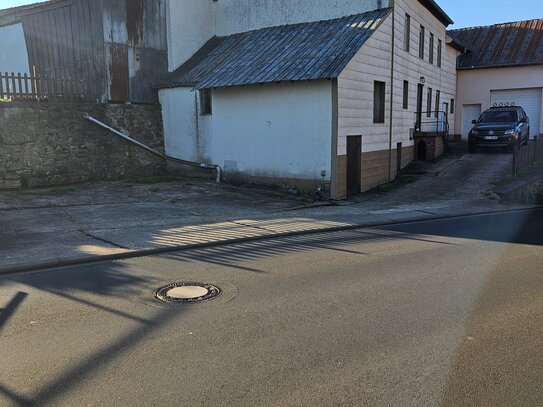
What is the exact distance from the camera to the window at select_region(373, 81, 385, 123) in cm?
1803

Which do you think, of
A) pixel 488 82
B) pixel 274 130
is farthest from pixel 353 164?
pixel 488 82

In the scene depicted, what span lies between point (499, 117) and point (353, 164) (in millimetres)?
10521

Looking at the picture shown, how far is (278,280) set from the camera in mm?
6449

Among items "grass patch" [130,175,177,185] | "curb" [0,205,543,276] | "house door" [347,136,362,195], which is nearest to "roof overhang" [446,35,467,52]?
"house door" [347,136,362,195]

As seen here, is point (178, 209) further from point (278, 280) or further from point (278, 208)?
point (278, 280)

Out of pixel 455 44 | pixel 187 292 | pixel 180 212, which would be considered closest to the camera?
pixel 187 292

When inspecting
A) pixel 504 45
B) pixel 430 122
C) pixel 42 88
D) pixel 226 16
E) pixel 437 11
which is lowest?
pixel 430 122

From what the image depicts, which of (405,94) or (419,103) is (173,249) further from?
(419,103)

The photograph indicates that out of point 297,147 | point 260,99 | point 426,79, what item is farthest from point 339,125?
point 426,79

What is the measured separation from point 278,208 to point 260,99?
5.20m

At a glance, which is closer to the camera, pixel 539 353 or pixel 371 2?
pixel 539 353

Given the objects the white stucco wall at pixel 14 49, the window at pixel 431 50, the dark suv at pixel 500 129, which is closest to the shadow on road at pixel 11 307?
the white stucco wall at pixel 14 49

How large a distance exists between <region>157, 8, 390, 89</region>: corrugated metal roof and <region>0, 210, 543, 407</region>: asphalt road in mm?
9392

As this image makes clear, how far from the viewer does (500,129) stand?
22.2 m
